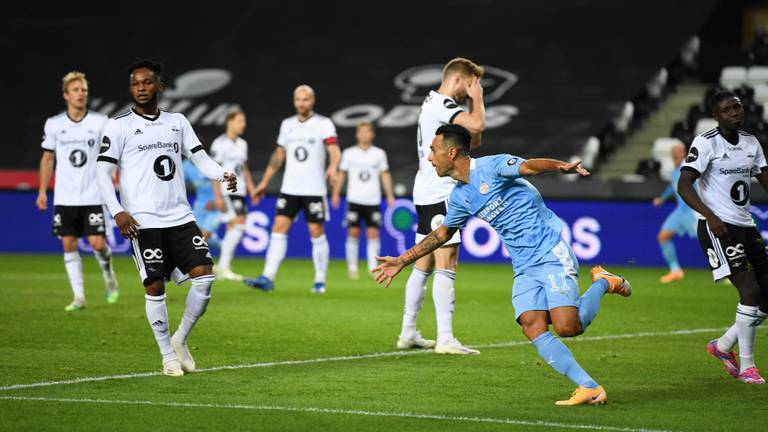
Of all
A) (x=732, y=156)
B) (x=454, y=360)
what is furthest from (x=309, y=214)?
(x=732, y=156)

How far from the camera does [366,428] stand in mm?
6875

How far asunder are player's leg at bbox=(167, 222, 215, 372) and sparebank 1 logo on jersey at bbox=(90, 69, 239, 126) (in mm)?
18947

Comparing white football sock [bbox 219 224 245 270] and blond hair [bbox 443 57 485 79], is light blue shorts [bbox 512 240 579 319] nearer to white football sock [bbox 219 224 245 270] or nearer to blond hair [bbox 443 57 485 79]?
blond hair [bbox 443 57 485 79]

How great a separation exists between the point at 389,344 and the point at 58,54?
21858 mm

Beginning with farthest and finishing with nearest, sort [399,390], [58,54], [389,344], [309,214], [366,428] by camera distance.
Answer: [58,54] → [309,214] → [389,344] → [399,390] → [366,428]

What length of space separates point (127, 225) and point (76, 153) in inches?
203

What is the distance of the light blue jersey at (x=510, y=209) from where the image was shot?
7.79 meters

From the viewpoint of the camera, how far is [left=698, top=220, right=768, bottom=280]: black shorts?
9.06m

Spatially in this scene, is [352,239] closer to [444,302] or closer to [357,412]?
[444,302]

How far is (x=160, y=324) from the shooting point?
8.94 metres

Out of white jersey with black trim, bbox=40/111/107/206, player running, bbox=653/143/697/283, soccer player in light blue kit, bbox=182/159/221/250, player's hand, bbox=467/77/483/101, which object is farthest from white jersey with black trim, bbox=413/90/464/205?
player running, bbox=653/143/697/283

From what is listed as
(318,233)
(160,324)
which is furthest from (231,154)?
(160,324)

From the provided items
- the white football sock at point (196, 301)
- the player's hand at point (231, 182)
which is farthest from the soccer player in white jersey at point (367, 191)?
the player's hand at point (231, 182)

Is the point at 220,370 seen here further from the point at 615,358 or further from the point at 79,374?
the point at 615,358
